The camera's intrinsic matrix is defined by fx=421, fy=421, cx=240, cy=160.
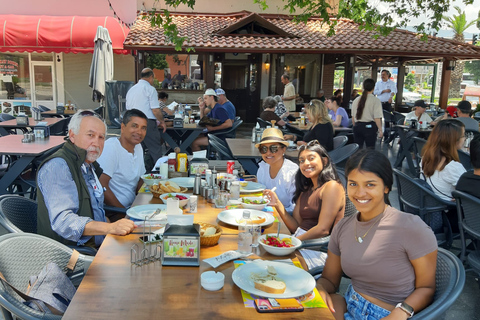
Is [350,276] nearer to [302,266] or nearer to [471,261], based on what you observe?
[302,266]

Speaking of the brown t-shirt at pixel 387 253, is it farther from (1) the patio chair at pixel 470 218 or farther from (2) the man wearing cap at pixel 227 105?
(2) the man wearing cap at pixel 227 105

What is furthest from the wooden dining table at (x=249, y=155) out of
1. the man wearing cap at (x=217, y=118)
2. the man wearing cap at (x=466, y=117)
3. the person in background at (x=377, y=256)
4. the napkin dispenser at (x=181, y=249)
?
the man wearing cap at (x=466, y=117)

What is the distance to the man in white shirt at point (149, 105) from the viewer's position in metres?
8.09

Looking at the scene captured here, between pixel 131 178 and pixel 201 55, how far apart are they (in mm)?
12273

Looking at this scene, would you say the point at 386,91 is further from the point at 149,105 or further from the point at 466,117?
the point at 149,105

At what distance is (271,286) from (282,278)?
0.50 feet

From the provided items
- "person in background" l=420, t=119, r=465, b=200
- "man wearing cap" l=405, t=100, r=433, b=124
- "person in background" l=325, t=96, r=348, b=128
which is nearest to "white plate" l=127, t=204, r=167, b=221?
"person in background" l=420, t=119, r=465, b=200

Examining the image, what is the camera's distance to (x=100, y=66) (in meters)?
10.7

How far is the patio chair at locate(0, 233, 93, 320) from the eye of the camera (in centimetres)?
177

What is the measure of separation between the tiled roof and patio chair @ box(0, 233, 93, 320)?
11558 millimetres

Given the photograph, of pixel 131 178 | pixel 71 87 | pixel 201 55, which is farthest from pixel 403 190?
pixel 71 87

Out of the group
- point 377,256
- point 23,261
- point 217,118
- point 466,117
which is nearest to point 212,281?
point 377,256

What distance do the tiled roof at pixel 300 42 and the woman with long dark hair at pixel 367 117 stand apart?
19.2 ft

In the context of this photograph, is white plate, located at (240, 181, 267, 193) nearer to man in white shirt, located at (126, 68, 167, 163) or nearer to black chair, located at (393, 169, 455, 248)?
black chair, located at (393, 169, 455, 248)
